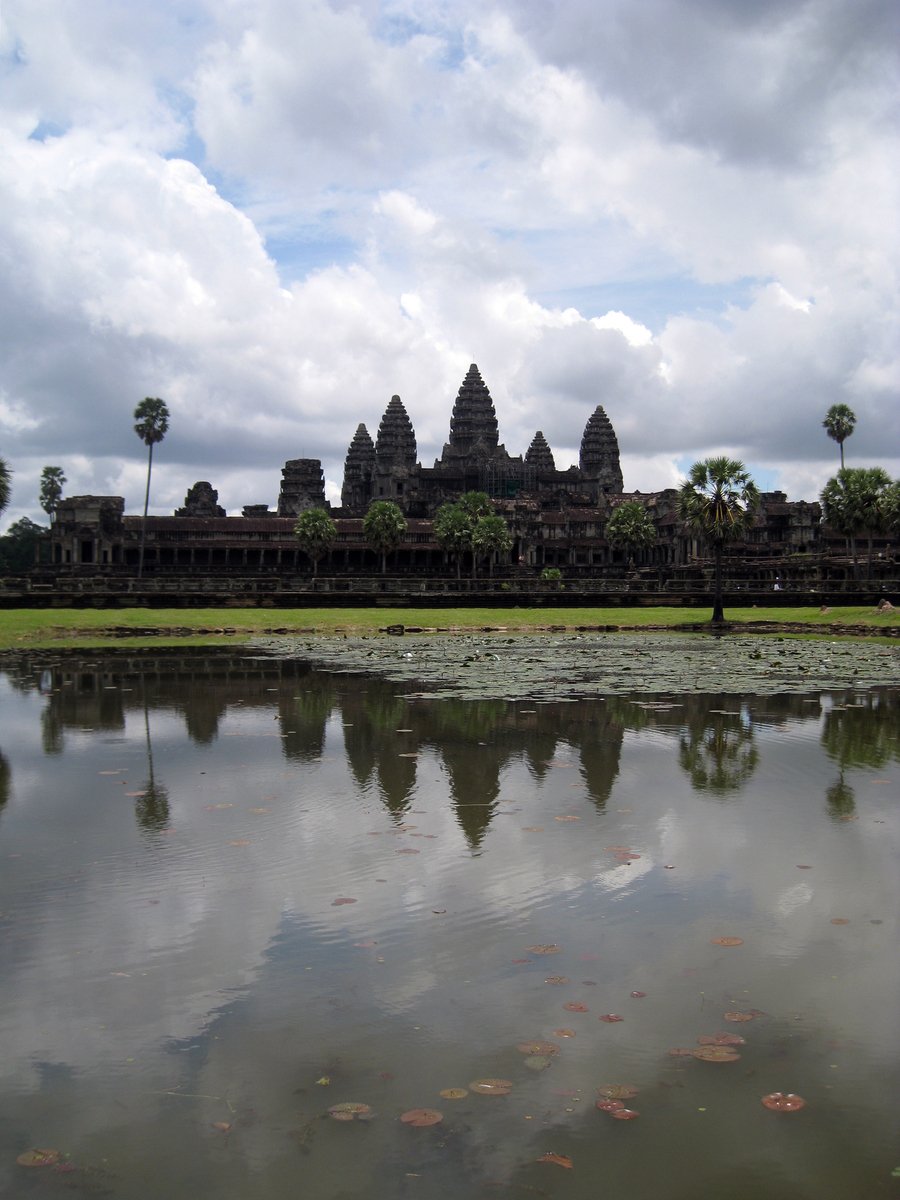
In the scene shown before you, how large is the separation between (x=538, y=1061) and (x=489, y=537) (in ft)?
304

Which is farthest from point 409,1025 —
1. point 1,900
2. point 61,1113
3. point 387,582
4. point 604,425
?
point 604,425

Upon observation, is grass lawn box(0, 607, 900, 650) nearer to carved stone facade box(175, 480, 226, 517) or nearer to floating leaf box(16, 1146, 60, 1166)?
floating leaf box(16, 1146, 60, 1166)

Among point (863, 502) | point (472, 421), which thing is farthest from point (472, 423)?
point (863, 502)

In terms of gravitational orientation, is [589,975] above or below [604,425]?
below

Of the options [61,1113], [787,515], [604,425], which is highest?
[604,425]

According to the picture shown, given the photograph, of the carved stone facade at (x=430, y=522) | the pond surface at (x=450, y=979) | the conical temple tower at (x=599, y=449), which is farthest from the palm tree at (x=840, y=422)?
the pond surface at (x=450, y=979)

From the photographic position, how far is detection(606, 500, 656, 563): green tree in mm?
107625

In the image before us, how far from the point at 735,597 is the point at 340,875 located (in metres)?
46.8

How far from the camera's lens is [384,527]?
102 m

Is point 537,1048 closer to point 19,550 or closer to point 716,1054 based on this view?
point 716,1054

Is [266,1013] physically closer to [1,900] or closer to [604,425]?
[1,900]

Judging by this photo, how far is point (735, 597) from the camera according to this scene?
174 ft

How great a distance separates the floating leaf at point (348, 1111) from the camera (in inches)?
195

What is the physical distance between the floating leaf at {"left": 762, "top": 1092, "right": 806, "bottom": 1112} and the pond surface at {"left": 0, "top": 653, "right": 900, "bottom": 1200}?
43 mm
